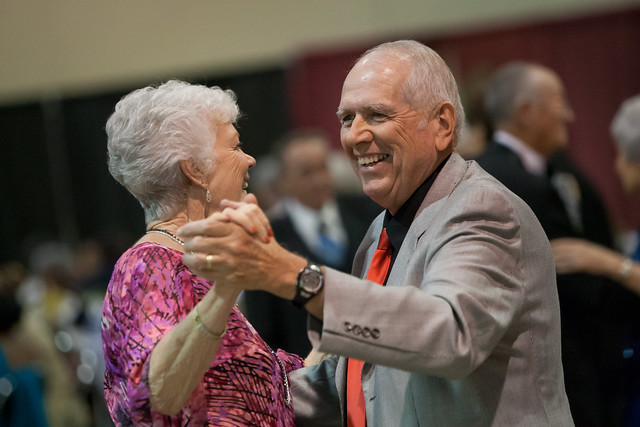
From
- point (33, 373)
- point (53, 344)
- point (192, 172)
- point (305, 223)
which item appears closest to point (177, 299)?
point (192, 172)

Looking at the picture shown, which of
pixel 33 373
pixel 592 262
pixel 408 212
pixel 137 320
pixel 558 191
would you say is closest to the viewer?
pixel 137 320

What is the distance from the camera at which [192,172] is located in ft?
6.89

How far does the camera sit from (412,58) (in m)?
2.10

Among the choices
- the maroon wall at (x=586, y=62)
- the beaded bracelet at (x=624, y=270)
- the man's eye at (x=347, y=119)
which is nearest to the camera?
the man's eye at (x=347, y=119)

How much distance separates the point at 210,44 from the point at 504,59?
3.56 meters

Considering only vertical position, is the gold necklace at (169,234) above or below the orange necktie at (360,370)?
above

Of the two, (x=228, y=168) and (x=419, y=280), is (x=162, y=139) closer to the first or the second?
(x=228, y=168)

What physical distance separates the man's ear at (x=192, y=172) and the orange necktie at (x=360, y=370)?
0.51m

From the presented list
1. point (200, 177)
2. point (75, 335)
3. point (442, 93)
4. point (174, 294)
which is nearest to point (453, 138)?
point (442, 93)

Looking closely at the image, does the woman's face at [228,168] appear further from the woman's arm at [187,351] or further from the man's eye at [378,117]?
the woman's arm at [187,351]

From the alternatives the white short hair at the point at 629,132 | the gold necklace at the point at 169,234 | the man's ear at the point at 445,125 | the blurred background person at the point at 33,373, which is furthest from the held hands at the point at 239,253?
the blurred background person at the point at 33,373

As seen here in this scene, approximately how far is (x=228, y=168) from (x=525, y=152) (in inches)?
84.8

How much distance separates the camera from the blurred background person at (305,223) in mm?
4109

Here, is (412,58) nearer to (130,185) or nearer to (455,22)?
(130,185)
